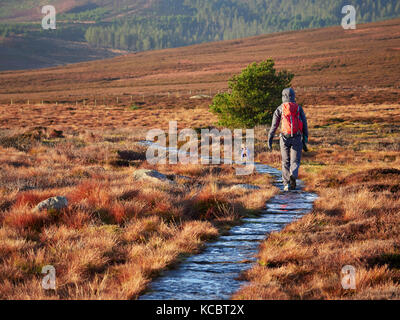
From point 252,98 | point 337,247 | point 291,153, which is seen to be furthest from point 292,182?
point 252,98

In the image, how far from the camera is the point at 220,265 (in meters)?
6.12

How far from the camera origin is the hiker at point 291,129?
1121 cm

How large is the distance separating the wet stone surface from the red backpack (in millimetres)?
2420

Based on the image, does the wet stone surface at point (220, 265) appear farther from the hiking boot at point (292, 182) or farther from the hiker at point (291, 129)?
the hiking boot at point (292, 182)

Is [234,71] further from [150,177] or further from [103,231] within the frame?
[103,231]

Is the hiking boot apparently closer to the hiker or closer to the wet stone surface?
the hiker

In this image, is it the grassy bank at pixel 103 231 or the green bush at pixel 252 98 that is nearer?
the grassy bank at pixel 103 231

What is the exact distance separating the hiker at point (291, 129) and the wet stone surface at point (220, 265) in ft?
7.70

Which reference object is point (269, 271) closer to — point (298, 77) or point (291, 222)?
point (291, 222)

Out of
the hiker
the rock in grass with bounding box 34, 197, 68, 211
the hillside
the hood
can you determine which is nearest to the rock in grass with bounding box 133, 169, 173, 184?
the hiker

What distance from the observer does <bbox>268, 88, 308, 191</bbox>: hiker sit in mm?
11211

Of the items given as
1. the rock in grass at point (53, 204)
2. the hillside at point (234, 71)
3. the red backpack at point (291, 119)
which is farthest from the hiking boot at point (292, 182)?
the hillside at point (234, 71)
